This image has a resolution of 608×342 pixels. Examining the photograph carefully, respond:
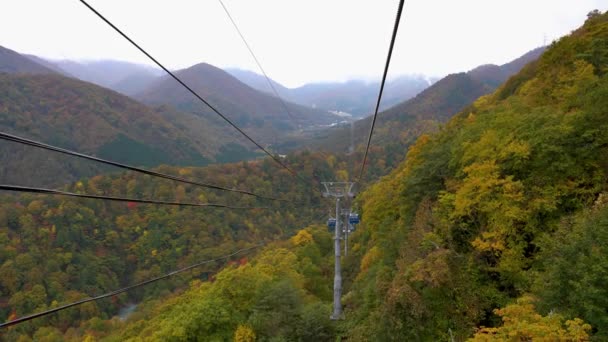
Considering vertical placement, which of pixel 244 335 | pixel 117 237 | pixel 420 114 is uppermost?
pixel 420 114

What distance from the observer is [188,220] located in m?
105

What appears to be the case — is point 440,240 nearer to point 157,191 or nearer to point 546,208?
point 546,208

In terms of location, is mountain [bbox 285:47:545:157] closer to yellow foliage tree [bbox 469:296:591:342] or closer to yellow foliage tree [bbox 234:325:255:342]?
yellow foliage tree [bbox 234:325:255:342]

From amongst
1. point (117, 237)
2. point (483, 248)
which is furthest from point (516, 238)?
point (117, 237)

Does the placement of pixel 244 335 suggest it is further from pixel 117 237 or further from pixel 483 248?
pixel 117 237

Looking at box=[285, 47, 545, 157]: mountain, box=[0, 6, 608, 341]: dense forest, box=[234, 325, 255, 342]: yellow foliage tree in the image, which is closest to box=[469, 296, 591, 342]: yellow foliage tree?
box=[0, 6, 608, 341]: dense forest

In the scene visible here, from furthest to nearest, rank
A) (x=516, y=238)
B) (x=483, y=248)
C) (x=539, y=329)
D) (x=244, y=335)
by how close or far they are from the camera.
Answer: (x=244, y=335) → (x=483, y=248) → (x=516, y=238) → (x=539, y=329)

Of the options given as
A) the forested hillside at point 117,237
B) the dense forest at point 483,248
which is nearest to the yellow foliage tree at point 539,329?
the dense forest at point 483,248

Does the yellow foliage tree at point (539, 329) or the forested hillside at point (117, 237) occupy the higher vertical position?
the yellow foliage tree at point (539, 329)

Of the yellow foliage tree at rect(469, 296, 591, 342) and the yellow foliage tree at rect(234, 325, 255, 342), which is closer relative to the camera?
the yellow foliage tree at rect(469, 296, 591, 342)

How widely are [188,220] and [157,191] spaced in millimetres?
19861

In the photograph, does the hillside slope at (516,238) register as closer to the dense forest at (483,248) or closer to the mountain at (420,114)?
the dense forest at (483,248)

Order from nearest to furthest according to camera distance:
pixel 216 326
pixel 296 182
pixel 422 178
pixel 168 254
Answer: pixel 422 178 < pixel 216 326 < pixel 168 254 < pixel 296 182

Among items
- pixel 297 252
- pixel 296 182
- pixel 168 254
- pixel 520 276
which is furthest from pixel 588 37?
pixel 296 182
